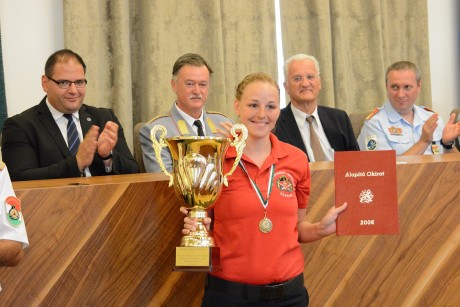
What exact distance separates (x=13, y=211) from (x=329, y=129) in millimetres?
2418

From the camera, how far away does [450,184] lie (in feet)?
10.2

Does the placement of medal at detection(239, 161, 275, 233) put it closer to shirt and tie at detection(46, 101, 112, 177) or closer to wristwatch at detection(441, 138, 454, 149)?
shirt and tie at detection(46, 101, 112, 177)

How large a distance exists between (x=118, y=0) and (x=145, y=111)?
0.74 metres

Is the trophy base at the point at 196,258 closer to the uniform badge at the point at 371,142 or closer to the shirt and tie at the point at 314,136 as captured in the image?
the shirt and tie at the point at 314,136

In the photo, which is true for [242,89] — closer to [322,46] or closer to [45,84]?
[45,84]

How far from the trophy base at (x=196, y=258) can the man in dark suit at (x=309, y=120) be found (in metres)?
1.79

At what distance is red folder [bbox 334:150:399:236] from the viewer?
257 cm

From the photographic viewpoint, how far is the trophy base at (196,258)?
2348 mm

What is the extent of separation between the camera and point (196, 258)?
2352mm

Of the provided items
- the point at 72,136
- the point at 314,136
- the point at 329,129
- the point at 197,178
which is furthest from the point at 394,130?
the point at 197,178

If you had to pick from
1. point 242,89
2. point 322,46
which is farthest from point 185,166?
point 322,46

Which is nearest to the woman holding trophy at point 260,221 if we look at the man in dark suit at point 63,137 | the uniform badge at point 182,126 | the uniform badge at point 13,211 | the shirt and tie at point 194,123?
A: the uniform badge at point 13,211

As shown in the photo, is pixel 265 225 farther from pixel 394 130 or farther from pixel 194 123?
pixel 394 130

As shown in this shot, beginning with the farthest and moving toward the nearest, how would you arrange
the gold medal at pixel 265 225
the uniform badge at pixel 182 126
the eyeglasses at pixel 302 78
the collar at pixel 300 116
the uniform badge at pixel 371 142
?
the uniform badge at pixel 371 142
the eyeglasses at pixel 302 78
the collar at pixel 300 116
the uniform badge at pixel 182 126
the gold medal at pixel 265 225
